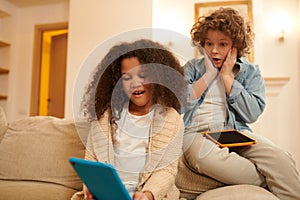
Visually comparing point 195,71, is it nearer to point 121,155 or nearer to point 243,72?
point 243,72

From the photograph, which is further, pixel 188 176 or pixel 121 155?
pixel 188 176

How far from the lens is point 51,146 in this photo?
4.47 ft

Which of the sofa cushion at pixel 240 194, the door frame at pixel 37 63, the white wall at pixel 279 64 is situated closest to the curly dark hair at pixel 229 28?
the sofa cushion at pixel 240 194

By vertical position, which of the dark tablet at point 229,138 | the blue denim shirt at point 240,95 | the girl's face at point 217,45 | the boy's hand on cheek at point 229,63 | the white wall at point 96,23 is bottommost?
the dark tablet at point 229,138

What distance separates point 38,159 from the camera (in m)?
1.34

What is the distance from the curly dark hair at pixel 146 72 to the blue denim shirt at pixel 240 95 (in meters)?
0.12

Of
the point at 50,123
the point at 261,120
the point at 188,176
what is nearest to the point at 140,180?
the point at 188,176

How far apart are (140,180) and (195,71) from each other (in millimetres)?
538

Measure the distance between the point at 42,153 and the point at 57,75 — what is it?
3.20 m

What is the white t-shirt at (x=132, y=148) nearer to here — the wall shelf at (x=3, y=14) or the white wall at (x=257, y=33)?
the white wall at (x=257, y=33)

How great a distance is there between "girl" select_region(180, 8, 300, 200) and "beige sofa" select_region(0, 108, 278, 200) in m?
0.51

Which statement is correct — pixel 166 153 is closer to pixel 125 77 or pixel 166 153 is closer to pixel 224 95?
pixel 125 77

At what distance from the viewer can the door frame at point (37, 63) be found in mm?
4172

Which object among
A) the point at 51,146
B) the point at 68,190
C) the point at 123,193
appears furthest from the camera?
the point at 51,146
